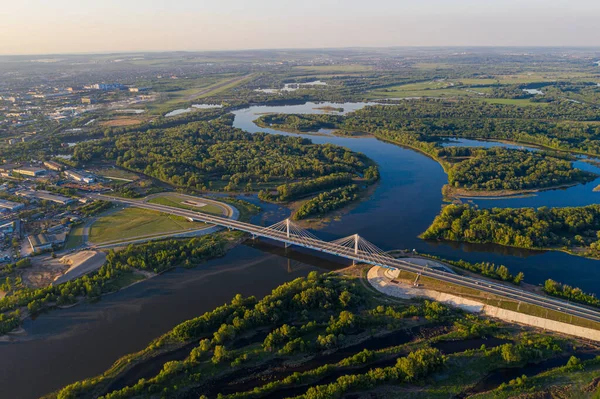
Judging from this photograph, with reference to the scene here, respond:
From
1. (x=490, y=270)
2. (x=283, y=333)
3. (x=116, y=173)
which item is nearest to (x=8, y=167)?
(x=116, y=173)

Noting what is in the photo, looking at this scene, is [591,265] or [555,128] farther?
[555,128]

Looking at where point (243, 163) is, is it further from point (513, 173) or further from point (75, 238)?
point (513, 173)

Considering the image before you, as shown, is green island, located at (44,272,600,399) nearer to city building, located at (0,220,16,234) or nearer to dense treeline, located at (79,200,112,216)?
dense treeline, located at (79,200,112,216)

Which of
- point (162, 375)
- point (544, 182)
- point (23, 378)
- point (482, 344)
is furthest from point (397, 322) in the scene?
point (544, 182)

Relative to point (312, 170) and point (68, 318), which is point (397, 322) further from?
point (312, 170)

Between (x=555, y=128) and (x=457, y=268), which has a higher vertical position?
(x=555, y=128)

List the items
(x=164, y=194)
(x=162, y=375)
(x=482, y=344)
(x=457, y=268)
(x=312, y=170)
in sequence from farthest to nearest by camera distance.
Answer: (x=312, y=170) < (x=164, y=194) < (x=457, y=268) < (x=482, y=344) < (x=162, y=375)
